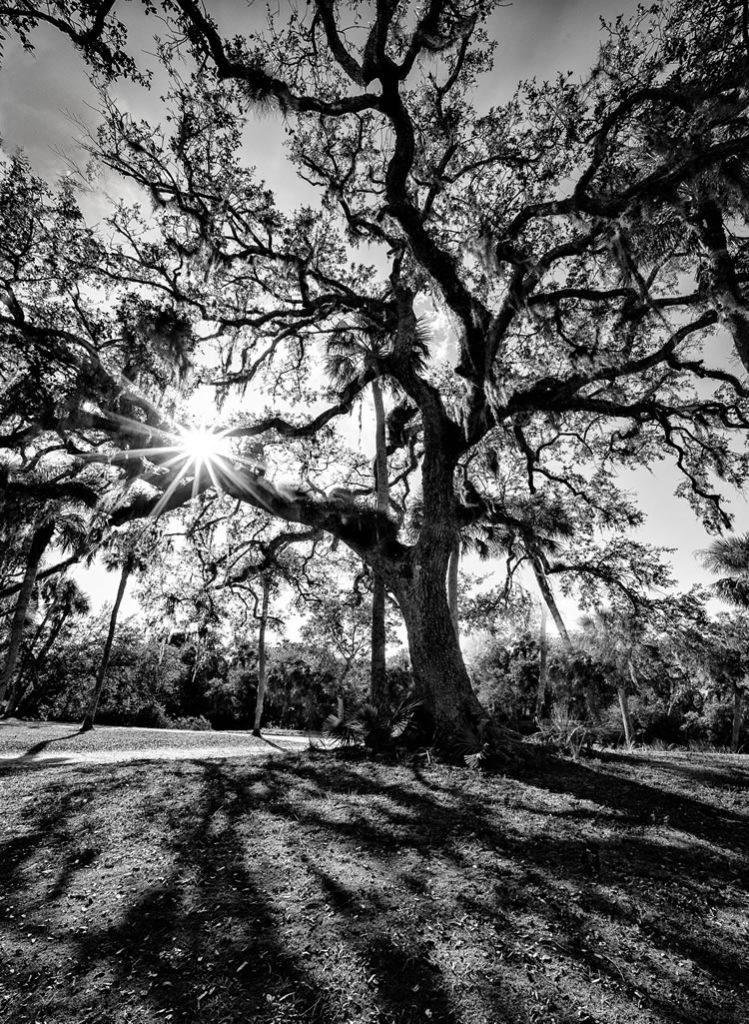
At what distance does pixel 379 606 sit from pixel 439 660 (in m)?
3.42

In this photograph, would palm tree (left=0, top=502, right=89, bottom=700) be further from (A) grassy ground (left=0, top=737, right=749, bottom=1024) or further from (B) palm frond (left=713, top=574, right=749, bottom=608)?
(B) palm frond (left=713, top=574, right=749, bottom=608)

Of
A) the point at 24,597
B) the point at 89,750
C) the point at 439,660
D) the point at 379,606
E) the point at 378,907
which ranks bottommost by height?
the point at 89,750

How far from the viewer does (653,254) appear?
6.92 m

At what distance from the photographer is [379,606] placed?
10.8 meters

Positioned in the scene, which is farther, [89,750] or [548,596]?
[89,750]

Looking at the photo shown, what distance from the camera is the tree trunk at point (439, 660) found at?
22.9 feet

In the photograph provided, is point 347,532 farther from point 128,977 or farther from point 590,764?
point 128,977

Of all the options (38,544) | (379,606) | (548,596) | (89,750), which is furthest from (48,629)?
(548,596)

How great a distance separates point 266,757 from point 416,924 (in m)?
5.45

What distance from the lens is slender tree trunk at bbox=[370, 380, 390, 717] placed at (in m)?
9.78

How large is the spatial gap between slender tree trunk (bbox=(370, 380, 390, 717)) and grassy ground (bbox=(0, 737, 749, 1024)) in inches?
173

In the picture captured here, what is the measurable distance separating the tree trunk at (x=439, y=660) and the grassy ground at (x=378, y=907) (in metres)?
1.73

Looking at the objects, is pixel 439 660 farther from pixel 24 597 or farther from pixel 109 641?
pixel 109 641

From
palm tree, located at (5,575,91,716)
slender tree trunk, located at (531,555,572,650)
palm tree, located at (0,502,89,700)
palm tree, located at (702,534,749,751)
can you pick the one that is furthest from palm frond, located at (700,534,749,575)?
palm tree, located at (5,575,91,716)
